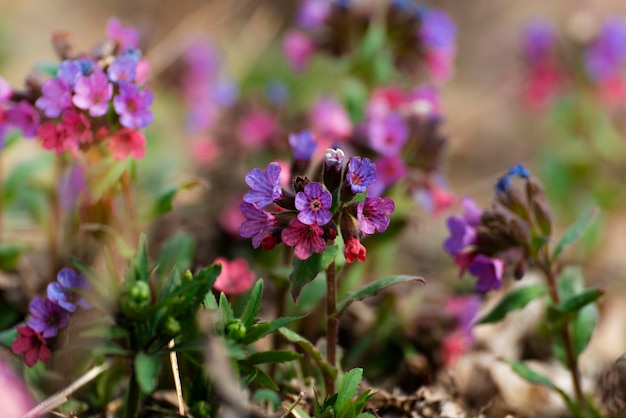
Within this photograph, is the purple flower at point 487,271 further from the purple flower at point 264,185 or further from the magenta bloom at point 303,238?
the purple flower at point 264,185

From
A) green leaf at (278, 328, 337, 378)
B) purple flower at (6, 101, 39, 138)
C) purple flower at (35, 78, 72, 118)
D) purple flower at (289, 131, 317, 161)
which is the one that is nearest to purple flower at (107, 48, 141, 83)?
purple flower at (35, 78, 72, 118)

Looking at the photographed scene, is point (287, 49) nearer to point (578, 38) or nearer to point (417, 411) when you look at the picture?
point (578, 38)

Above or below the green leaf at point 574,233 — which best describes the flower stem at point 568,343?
below

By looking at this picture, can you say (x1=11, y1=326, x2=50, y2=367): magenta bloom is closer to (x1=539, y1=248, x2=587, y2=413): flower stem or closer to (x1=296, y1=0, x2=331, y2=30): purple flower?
(x1=539, y1=248, x2=587, y2=413): flower stem

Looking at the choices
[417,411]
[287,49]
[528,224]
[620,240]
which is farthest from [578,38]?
[417,411]

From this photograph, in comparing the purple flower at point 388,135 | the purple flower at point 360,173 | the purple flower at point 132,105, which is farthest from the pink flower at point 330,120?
the purple flower at point 360,173

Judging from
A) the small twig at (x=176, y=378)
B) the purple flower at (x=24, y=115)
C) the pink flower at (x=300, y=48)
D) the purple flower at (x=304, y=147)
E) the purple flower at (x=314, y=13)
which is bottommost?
the small twig at (x=176, y=378)

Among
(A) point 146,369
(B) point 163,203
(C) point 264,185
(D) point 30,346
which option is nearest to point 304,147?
(C) point 264,185
